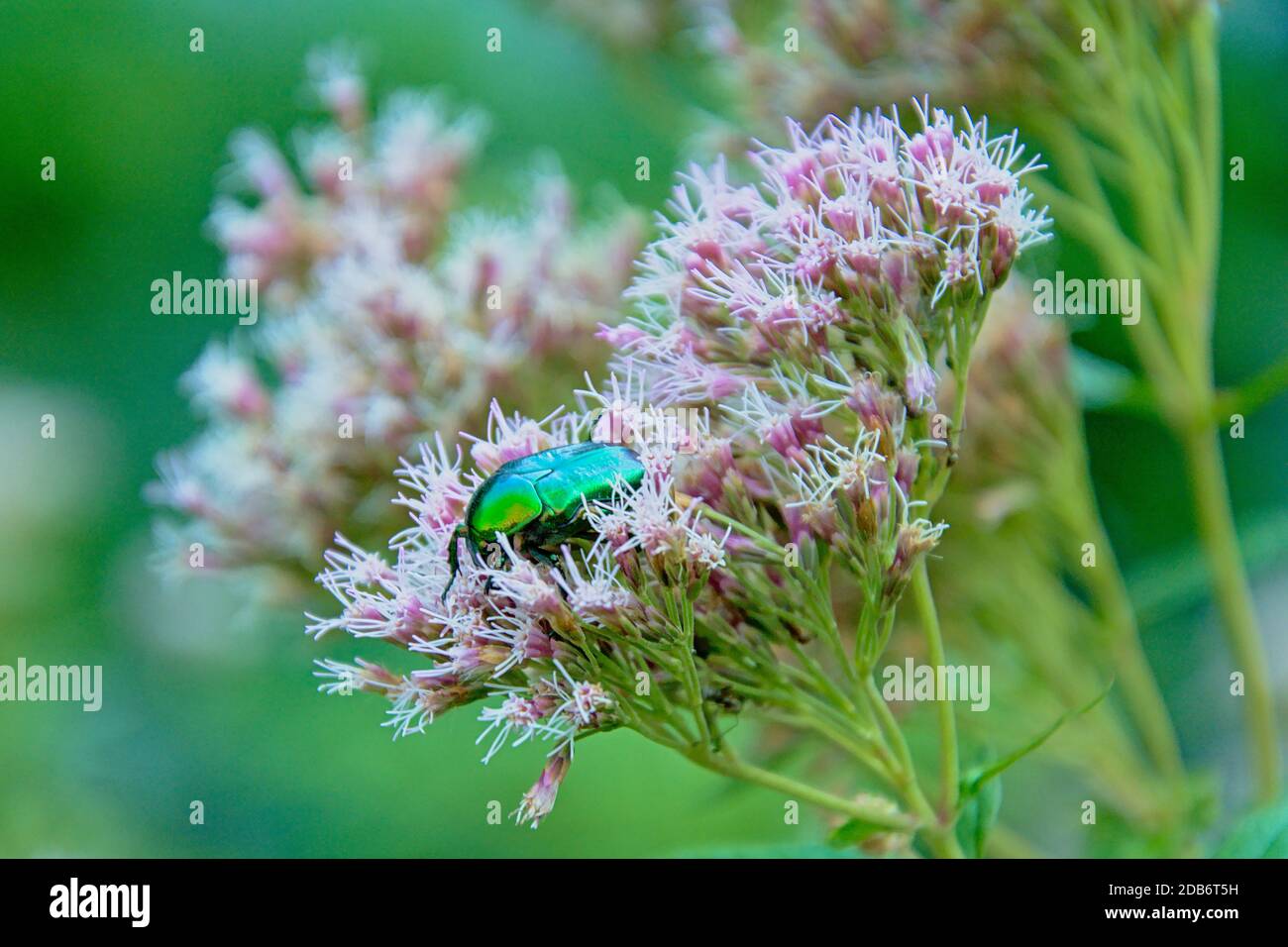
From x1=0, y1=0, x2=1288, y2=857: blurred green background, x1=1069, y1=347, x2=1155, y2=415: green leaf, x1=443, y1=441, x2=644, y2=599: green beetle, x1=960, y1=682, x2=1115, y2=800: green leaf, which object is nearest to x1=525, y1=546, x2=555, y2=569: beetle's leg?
x1=443, y1=441, x2=644, y2=599: green beetle

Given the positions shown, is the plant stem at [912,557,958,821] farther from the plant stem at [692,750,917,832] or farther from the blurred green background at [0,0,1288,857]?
the blurred green background at [0,0,1288,857]

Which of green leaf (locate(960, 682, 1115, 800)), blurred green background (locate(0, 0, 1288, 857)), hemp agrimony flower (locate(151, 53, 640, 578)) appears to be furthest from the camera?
blurred green background (locate(0, 0, 1288, 857))

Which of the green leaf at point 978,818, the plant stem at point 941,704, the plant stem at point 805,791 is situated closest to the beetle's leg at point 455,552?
the plant stem at point 805,791

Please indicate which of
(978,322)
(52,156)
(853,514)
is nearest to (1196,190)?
(978,322)

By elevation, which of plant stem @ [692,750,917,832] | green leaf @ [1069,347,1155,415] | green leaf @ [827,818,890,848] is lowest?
green leaf @ [827,818,890,848]

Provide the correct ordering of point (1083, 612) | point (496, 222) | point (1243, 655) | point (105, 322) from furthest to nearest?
point (105, 322), point (496, 222), point (1083, 612), point (1243, 655)
